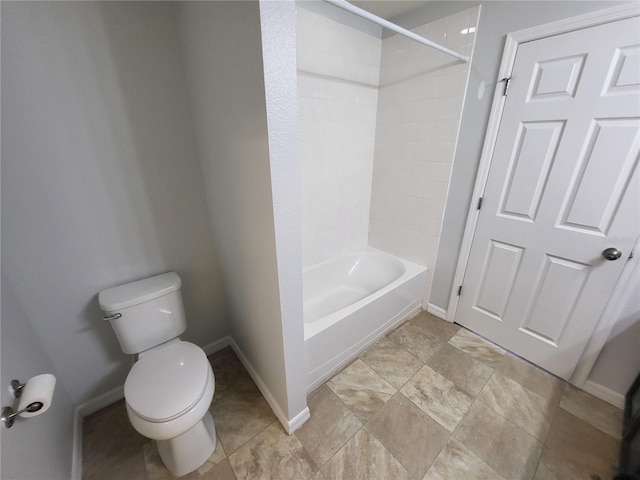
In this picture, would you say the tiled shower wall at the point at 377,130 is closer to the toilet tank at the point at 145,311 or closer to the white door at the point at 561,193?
the white door at the point at 561,193

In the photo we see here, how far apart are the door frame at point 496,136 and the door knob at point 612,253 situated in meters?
0.05

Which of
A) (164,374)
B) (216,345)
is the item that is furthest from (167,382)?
(216,345)

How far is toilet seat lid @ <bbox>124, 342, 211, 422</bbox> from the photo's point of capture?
1.00m

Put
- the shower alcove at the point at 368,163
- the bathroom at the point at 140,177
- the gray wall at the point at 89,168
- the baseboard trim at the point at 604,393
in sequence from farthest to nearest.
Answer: the shower alcove at the point at 368,163
the baseboard trim at the point at 604,393
the gray wall at the point at 89,168
the bathroom at the point at 140,177

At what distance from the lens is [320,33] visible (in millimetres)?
1637

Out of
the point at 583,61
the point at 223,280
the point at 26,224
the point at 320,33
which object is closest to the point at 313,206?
the point at 223,280

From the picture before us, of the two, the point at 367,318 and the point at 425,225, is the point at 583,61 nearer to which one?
the point at 425,225

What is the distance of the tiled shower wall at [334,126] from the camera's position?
166 cm

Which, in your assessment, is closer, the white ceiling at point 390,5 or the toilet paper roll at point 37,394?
the toilet paper roll at point 37,394

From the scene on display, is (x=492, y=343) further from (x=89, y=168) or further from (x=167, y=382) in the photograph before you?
(x=89, y=168)

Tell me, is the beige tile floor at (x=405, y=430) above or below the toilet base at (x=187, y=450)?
below

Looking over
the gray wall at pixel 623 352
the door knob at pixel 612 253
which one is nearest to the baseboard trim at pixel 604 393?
the gray wall at pixel 623 352

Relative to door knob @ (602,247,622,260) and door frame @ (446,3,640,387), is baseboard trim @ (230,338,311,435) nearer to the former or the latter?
door frame @ (446,3,640,387)

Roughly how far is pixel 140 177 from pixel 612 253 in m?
2.44
